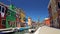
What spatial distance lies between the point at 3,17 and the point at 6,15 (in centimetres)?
193

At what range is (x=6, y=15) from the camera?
35.7 m

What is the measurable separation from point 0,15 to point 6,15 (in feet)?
11.7

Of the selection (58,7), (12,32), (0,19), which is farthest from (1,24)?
(58,7)

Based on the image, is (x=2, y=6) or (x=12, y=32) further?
(x=2, y=6)

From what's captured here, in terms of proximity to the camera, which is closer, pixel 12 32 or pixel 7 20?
pixel 12 32

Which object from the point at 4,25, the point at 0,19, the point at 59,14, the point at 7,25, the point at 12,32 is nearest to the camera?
the point at 59,14

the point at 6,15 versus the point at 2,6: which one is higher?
the point at 2,6

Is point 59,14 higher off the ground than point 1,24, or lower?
higher

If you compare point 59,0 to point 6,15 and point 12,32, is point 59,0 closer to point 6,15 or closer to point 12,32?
A: point 12,32

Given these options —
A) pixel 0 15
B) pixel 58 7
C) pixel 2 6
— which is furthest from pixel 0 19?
pixel 58 7

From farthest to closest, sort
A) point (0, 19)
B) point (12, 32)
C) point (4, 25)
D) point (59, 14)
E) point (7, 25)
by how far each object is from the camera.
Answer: point (7, 25) → point (4, 25) → point (0, 19) → point (12, 32) → point (59, 14)

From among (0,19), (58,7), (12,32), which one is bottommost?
(12,32)

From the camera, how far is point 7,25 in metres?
36.8

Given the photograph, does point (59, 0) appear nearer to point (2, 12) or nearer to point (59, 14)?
point (59, 14)
